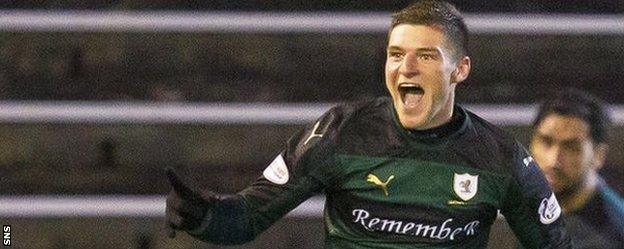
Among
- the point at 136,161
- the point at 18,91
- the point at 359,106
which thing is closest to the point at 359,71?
the point at 136,161

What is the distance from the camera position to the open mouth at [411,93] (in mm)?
2764

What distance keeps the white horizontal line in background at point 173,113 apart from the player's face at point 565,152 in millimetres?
839

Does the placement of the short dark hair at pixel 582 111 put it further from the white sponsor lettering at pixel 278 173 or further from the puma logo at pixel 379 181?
the white sponsor lettering at pixel 278 173

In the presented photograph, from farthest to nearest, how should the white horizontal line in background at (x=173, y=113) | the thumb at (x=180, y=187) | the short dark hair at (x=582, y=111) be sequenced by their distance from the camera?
the white horizontal line in background at (x=173, y=113), the short dark hair at (x=582, y=111), the thumb at (x=180, y=187)

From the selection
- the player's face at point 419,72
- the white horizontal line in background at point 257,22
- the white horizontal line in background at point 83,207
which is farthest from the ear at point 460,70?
the white horizontal line in background at point 257,22

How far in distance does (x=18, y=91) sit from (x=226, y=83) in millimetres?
699

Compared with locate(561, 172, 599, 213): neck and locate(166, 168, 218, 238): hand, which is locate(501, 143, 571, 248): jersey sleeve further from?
locate(561, 172, 599, 213): neck

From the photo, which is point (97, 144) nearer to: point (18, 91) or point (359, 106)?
point (18, 91)

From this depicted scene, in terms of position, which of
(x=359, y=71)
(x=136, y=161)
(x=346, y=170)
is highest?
(x=346, y=170)

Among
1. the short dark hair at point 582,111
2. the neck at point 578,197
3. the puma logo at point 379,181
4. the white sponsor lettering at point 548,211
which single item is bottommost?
the neck at point 578,197

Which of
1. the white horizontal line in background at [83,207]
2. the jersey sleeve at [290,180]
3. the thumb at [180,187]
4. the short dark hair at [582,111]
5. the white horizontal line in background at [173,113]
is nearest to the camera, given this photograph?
the thumb at [180,187]

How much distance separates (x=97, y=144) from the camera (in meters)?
4.71

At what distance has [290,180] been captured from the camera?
9.10ft

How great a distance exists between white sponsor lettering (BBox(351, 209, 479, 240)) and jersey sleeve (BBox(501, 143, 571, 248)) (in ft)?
0.40
